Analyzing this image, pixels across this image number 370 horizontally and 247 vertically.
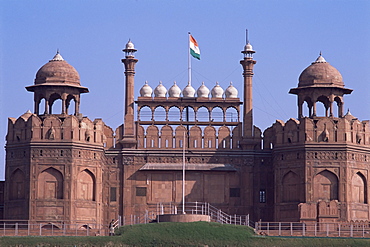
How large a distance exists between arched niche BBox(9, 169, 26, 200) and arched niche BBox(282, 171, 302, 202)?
1875cm

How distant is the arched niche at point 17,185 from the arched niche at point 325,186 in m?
20.8

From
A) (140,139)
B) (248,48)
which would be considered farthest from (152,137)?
(248,48)

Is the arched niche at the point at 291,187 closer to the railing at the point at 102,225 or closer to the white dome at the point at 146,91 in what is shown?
the railing at the point at 102,225

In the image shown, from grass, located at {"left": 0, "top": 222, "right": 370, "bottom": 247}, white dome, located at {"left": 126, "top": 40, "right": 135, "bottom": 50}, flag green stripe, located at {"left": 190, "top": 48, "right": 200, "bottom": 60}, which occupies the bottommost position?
grass, located at {"left": 0, "top": 222, "right": 370, "bottom": 247}

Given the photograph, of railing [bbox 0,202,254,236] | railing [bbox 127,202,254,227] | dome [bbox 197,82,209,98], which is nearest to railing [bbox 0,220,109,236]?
railing [bbox 0,202,254,236]

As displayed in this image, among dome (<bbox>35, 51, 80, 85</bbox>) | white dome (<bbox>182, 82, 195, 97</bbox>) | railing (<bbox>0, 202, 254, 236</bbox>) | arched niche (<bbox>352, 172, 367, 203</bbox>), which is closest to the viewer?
railing (<bbox>0, 202, 254, 236</bbox>)

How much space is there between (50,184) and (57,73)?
8.39m

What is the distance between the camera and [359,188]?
84750 millimetres

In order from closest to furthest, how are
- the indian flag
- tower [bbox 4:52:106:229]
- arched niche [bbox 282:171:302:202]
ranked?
tower [bbox 4:52:106:229]
arched niche [bbox 282:171:302:202]
the indian flag

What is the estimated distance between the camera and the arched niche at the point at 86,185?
273 feet

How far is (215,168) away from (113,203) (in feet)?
26.1

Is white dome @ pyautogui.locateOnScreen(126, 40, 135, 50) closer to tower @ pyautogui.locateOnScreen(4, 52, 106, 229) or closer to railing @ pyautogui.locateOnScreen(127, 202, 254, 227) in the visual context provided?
tower @ pyautogui.locateOnScreen(4, 52, 106, 229)

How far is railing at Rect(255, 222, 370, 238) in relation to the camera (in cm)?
7894

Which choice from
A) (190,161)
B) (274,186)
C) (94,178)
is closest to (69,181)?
(94,178)
